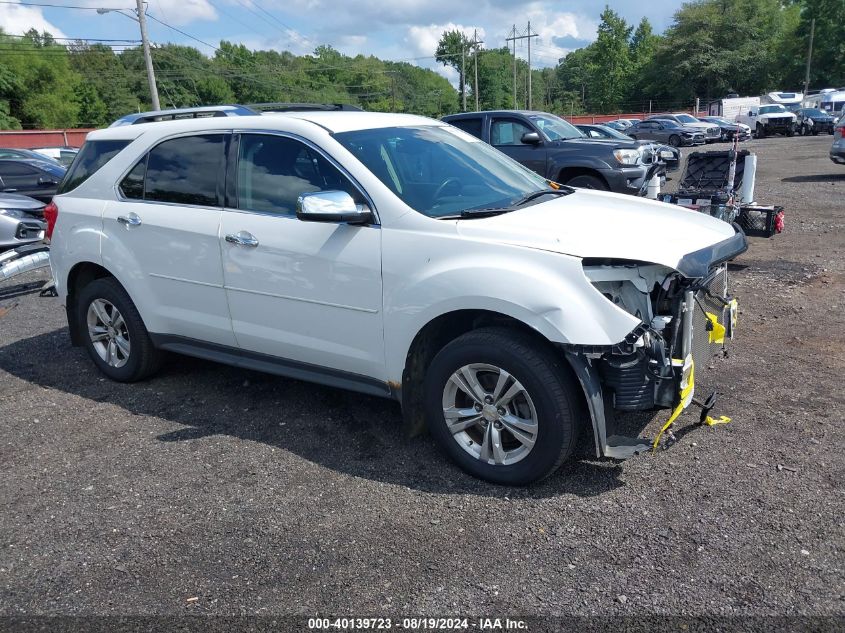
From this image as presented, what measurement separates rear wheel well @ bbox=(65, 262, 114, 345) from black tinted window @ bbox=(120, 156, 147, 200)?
2.26ft

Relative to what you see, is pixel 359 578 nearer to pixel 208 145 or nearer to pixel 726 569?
pixel 726 569

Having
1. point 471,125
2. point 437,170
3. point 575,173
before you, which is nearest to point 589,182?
point 575,173

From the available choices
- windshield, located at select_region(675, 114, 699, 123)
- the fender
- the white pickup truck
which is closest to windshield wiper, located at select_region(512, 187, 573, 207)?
the fender

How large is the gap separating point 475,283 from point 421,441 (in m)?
1.24

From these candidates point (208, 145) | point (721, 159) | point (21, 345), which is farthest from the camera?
point (721, 159)

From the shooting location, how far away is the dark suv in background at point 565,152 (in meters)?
11.1

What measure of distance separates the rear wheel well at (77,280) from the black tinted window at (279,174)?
5.51 ft

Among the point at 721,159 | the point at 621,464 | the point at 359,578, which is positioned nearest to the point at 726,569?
the point at 621,464

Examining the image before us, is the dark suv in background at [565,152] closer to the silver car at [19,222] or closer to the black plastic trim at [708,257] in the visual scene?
the silver car at [19,222]

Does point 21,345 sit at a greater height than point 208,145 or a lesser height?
lesser

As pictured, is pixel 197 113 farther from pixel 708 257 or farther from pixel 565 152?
pixel 565 152

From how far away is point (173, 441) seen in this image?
441 cm

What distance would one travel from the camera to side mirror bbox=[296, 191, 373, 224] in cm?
370

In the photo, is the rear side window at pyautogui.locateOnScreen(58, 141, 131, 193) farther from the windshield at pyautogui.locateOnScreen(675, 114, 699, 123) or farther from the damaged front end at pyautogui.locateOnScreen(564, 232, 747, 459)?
the windshield at pyautogui.locateOnScreen(675, 114, 699, 123)
